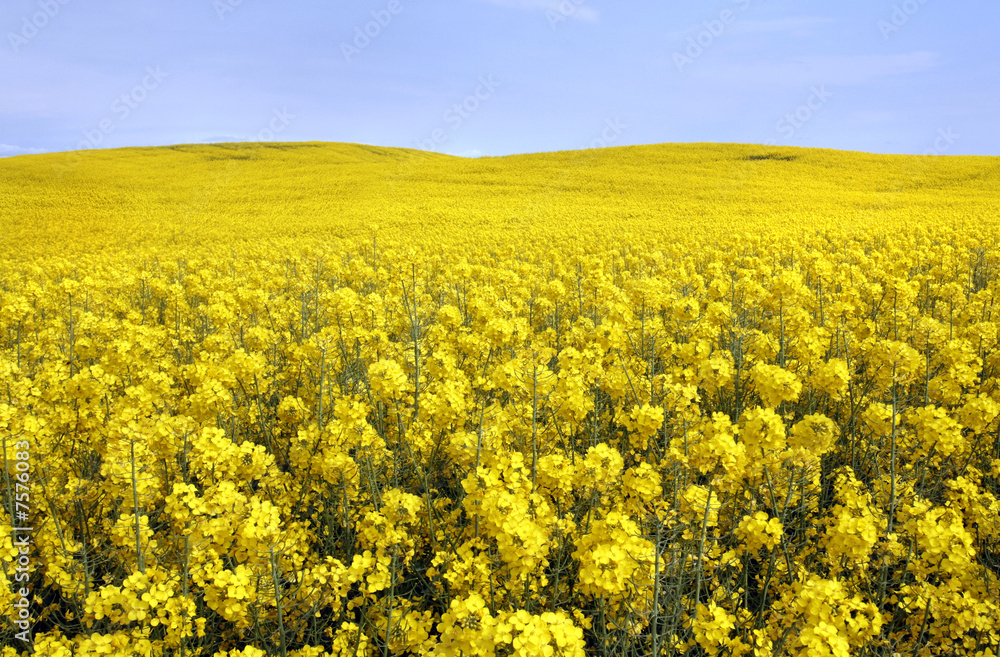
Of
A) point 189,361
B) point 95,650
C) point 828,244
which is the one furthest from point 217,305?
point 828,244

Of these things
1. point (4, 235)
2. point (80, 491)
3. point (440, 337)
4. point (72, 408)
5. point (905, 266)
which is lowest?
point (80, 491)

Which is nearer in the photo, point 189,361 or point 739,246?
point 189,361

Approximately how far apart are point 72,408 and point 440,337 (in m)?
4.30

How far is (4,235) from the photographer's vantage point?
31797 millimetres

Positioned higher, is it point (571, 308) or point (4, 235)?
point (4, 235)

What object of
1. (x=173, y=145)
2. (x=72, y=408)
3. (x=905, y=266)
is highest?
(x=173, y=145)

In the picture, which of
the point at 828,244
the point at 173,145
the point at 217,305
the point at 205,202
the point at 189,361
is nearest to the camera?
the point at 217,305

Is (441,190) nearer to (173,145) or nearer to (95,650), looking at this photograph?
(95,650)

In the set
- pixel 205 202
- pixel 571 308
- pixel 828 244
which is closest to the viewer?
pixel 571 308

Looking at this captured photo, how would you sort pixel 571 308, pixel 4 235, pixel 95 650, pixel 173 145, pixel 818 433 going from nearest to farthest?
pixel 95 650
pixel 818 433
pixel 571 308
pixel 4 235
pixel 173 145

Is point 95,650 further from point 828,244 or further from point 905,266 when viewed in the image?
point 828,244

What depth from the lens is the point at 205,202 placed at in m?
43.8

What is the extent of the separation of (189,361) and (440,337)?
4.70 metres

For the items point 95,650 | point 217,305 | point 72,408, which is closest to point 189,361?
point 217,305
